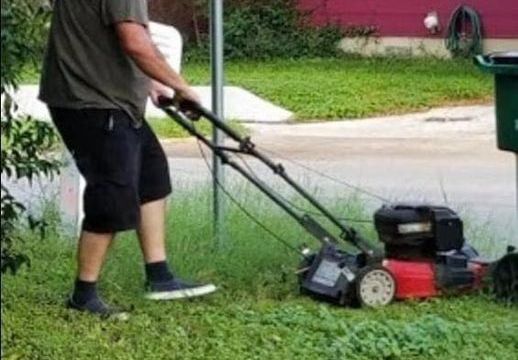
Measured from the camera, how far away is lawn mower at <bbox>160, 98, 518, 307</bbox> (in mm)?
6453

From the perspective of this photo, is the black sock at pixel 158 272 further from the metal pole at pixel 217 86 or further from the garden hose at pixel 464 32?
the garden hose at pixel 464 32

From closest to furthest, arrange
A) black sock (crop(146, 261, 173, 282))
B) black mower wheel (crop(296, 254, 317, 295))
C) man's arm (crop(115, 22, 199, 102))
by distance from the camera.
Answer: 1. man's arm (crop(115, 22, 199, 102))
2. black sock (crop(146, 261, 173, 282))
3. black mower wheel (crop(296, 254, 317, 295))

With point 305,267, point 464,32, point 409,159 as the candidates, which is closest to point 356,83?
point 464,32

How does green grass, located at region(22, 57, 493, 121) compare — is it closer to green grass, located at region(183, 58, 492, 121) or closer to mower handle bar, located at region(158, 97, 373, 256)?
green grass, located at region(183, 58, 492, 121)

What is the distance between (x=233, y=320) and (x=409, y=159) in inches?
333

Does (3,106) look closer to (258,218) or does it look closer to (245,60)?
(258,218)

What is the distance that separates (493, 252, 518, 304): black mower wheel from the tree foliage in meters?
2.14

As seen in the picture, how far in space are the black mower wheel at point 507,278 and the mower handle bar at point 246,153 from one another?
1.98ft

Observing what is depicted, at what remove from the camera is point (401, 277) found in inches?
258

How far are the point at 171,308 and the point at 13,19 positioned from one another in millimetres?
1869

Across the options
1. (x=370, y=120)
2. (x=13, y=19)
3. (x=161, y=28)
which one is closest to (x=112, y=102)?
(x=13, y=19)

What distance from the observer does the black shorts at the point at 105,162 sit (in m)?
6.00

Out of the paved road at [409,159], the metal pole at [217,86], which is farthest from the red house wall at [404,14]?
the metal pole at [217,86]

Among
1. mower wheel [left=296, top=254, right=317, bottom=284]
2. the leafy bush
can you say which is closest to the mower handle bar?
mower wheel [left=296, top=254, right=317, bottom=284]
